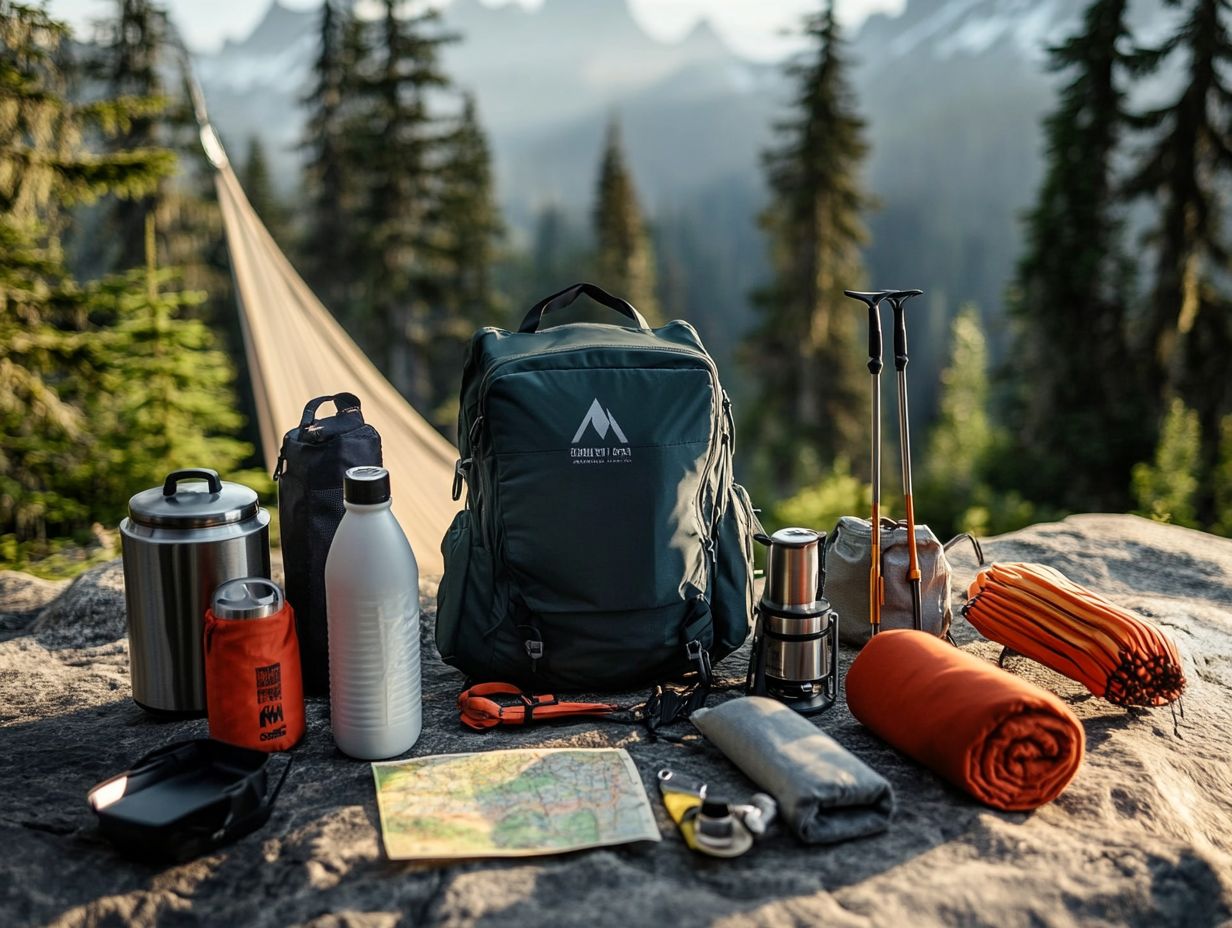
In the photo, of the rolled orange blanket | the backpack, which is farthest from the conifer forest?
the rolled orange blanket

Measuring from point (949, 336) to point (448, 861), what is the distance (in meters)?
38.6

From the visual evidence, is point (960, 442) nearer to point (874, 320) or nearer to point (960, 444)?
point (960, 444)

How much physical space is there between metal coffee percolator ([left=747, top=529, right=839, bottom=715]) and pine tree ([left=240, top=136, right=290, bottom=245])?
18.8m

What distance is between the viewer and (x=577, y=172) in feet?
251

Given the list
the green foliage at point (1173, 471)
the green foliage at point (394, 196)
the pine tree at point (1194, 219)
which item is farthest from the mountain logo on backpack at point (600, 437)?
the green foliage at point (394, 196)

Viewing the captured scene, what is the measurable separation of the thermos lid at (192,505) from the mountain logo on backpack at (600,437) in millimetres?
534

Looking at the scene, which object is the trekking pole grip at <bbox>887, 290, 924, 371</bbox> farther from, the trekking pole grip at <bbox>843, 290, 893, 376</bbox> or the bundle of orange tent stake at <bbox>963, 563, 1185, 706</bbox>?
the bundle of orange tent stake at <bbox>963, 563, 1185, 706</bbox>

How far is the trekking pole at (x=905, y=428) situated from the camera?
5.60 feet

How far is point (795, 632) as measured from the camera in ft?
5.31

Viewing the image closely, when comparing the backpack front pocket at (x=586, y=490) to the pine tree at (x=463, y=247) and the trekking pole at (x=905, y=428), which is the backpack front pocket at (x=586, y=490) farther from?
the pine tree at (x=463, y=247)

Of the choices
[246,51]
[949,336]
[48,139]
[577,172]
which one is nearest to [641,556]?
[48,139]

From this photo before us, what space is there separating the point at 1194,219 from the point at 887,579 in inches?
367

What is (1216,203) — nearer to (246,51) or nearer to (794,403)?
(794,403)

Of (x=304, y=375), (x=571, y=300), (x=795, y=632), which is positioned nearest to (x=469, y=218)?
(x=304, y=375)
